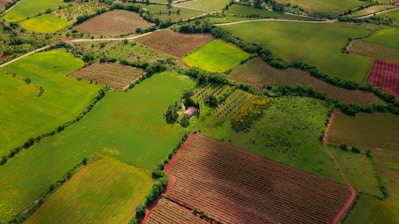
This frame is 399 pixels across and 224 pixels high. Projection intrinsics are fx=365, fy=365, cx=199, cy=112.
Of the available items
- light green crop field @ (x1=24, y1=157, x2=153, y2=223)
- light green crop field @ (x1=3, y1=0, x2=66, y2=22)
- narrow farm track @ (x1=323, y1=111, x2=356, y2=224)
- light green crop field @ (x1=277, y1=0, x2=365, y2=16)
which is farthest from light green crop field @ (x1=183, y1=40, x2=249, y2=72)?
light green crop field @ (x1=3, y1=0, x2=66, y2=22)

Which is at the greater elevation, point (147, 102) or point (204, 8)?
point (204, 8)

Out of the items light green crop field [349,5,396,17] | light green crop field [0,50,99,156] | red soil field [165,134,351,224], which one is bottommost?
red soil field [165,134,351,224]

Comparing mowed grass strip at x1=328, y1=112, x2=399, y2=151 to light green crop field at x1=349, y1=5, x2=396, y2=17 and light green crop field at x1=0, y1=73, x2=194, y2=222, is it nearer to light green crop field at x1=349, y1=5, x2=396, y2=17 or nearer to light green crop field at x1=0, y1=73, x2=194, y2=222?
light green crop field at x1=0, y1=73, x2=194, y2=222

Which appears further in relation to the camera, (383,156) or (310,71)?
(310,71)

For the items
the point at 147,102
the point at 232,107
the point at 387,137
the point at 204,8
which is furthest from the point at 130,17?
the point at 387,137

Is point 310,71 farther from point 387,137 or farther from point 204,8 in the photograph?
point 204,8

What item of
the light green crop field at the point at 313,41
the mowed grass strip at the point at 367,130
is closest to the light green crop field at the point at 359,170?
the mowed grass strip at the point at 367,130

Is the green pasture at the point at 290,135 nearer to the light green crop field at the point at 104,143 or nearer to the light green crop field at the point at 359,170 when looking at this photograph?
the light green crop field at the point at 359,170

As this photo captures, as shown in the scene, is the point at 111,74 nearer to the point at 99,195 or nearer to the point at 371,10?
the point at 99,195
